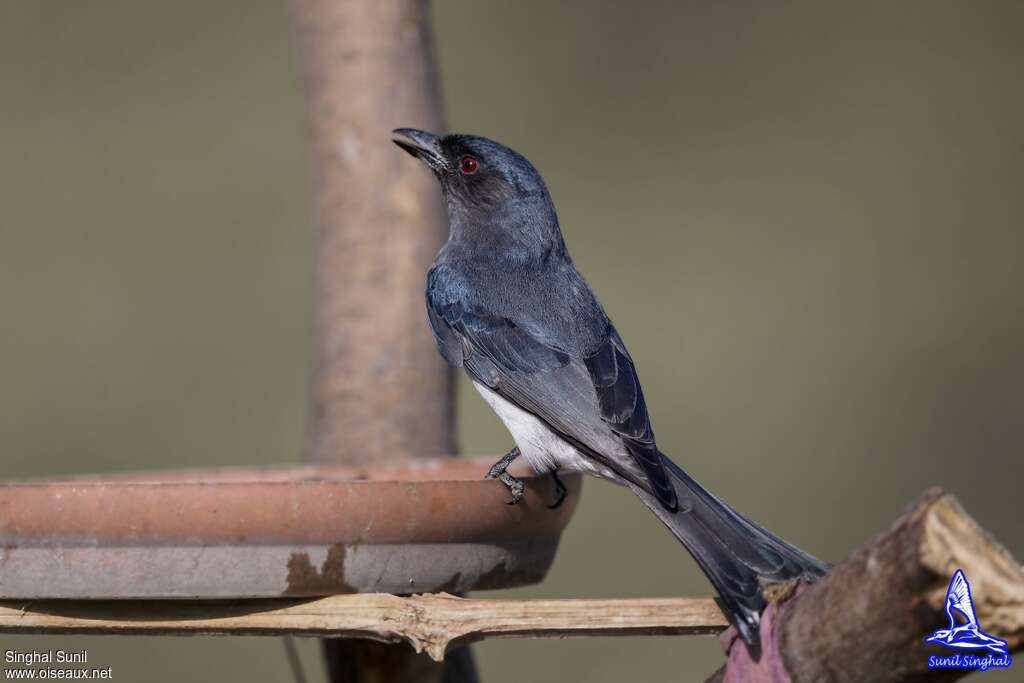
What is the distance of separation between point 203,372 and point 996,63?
5.29 meters

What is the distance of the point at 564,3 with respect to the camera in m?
8.86

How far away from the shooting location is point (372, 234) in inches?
179

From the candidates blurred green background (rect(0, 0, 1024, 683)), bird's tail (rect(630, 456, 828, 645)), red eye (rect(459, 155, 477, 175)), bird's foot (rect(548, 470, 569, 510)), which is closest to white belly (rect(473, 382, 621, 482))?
bird's foot (rect(548, 470, 569, 510))

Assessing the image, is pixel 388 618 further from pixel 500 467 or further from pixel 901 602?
pixel 901 602

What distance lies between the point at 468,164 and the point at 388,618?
186 cm

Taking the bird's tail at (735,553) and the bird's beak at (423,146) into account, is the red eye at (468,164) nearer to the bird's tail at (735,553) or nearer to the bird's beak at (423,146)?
the bird's beak at (423,146)

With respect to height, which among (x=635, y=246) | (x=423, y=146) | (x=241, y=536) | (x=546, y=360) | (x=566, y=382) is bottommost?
(x=241, y=536)

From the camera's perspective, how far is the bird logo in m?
2.02

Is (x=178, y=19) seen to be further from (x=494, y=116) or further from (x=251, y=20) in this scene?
(x=494, y=116)

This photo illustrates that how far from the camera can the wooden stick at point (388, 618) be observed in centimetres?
251

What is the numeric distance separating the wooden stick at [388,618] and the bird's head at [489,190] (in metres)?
1.57

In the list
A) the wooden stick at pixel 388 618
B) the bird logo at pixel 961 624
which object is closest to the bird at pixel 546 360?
the wooden stick at pixel 388 618

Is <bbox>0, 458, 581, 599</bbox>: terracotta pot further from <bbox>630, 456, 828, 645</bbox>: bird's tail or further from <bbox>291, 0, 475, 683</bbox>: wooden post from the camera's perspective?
<bbox>291, 0, 475, 683</bbox>: wooden post

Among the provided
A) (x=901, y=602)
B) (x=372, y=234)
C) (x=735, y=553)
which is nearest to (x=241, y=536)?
(x=735, y=553)
